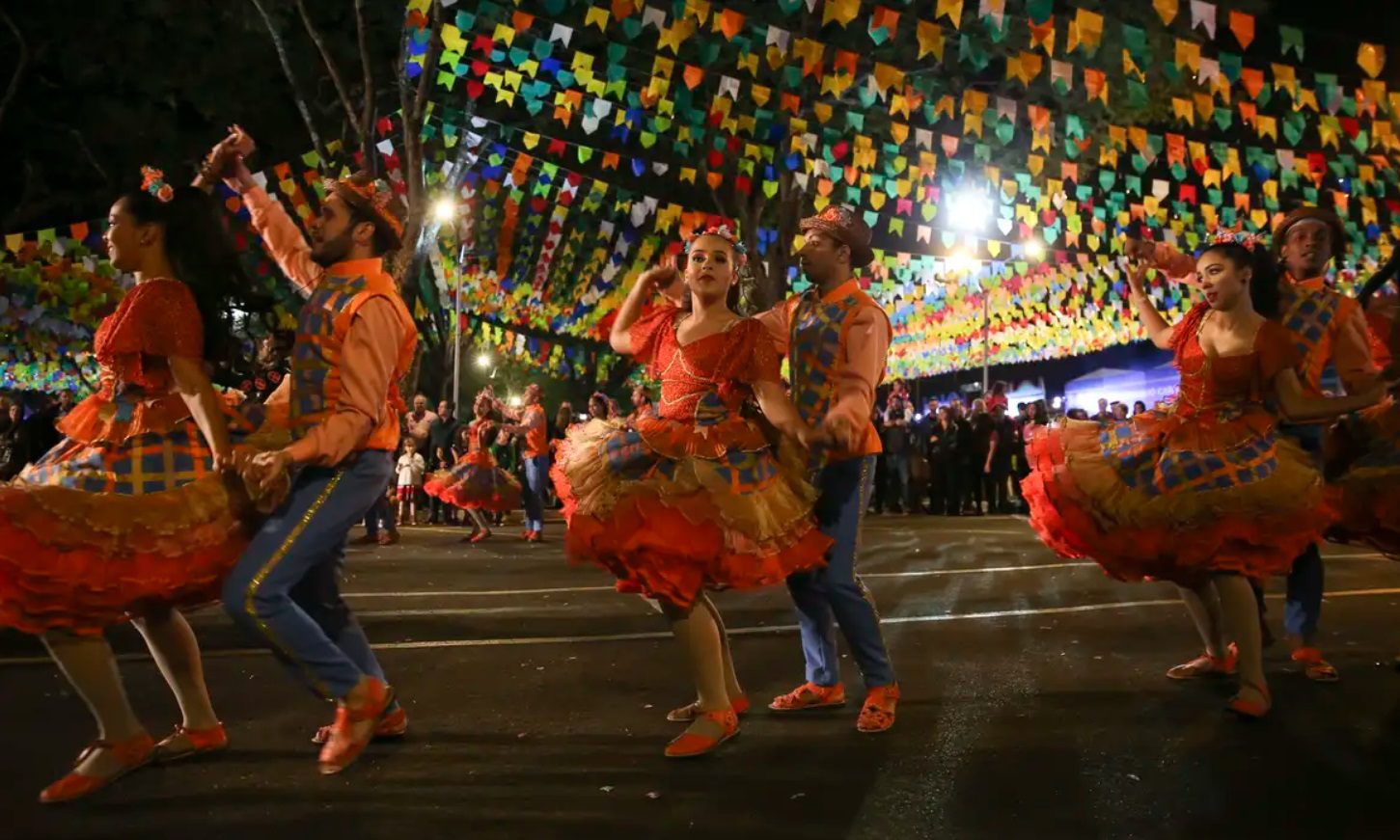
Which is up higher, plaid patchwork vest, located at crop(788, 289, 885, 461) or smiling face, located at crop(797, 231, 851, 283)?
smiling face, located at crop(797, 231, 851, 283)

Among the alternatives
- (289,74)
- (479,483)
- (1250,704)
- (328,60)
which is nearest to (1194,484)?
(1250,704)

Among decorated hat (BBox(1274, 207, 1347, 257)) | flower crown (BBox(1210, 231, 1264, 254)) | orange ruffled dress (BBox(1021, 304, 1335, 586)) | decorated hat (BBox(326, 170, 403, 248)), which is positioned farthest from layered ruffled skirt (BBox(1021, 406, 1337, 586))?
decorated hat (BBox(326, 170, 403, 248))

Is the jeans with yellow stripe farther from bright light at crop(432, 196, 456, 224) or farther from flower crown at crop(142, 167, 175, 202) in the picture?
bright light at crop(432, 196, 456, 224)

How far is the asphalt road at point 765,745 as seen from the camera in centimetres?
364

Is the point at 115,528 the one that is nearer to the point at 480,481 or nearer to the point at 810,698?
the point at 810,698

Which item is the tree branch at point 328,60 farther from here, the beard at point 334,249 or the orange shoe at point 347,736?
the orange shoe at point 347,736

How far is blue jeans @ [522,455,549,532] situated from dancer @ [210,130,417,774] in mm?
9587

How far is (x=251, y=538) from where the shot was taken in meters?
4.15

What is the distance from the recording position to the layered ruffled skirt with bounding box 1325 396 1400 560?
5.32m

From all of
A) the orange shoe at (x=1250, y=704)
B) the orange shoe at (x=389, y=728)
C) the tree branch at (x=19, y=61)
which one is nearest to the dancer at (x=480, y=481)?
the orange shoe at (x=389, y=728)

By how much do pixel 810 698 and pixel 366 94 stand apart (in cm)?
1369

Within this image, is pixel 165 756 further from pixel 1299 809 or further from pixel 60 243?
pixel 60 243

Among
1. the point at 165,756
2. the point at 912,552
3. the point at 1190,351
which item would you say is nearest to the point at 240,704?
the point at 165,756

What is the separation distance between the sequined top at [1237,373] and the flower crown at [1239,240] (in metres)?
0.45
